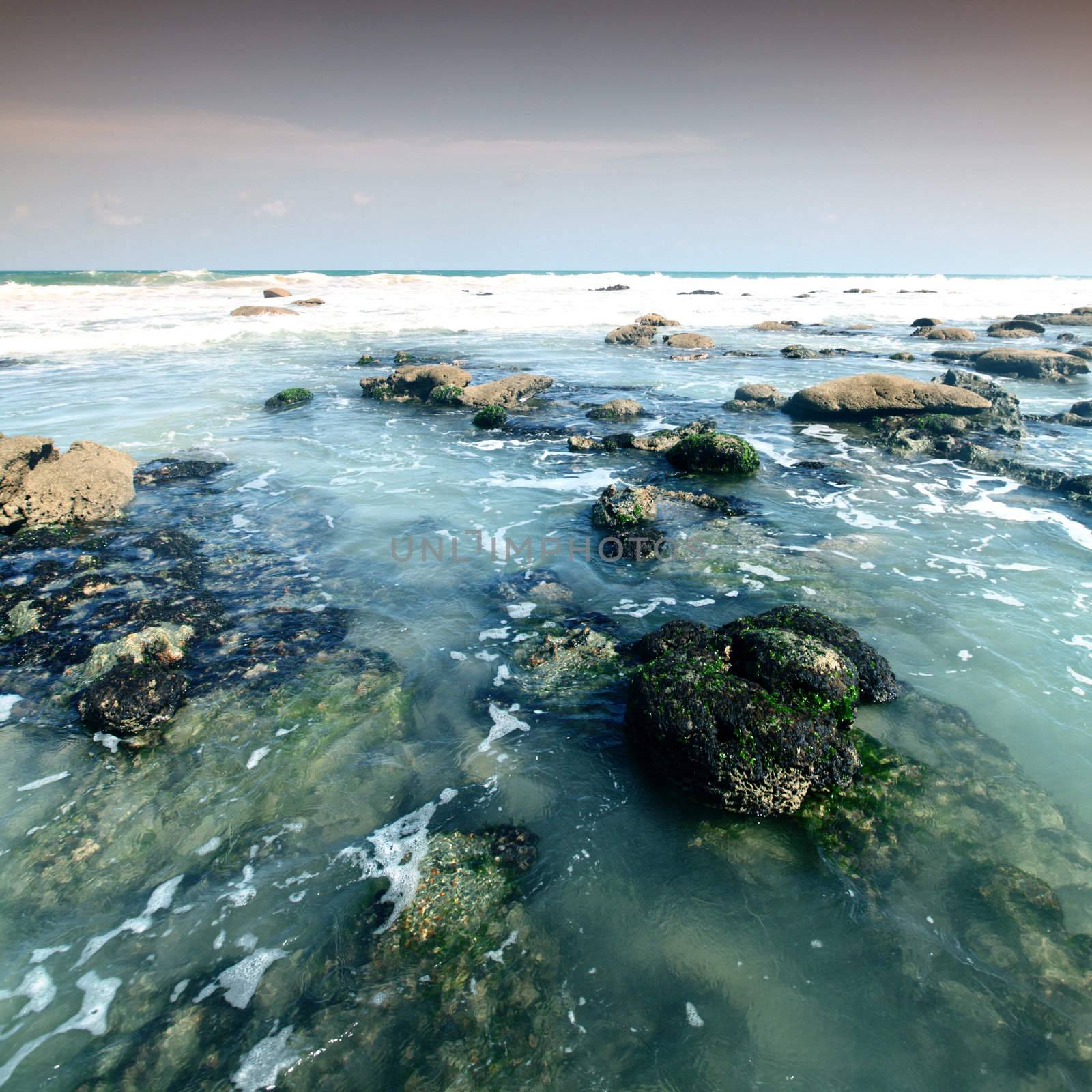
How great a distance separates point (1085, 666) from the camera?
20.7ft

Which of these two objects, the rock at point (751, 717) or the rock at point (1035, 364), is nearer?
the rock at point (751, 717)

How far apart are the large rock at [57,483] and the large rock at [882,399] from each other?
1596 centimetres

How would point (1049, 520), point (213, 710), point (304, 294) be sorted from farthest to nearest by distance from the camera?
point (304, 294), point (1049, 520), point (213, 710)

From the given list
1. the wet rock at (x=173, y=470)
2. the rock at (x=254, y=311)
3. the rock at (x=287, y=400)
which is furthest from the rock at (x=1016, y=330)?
the rock at (x=254, y=311)

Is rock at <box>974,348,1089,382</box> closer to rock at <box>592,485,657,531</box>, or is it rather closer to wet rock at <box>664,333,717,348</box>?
wet rock at <box>664,333,717,348</box>

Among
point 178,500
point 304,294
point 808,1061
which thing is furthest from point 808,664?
point 304,294

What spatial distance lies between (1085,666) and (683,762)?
4.69m

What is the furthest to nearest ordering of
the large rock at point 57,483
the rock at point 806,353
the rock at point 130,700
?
the rock at point 806,353
the large rock at point 57,483
the rock at point 130,700

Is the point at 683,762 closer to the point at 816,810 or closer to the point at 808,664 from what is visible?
the point at 816,810

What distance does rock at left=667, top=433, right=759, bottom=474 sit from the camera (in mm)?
12289

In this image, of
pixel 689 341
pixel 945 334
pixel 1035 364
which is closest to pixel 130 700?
pixel 1035 364

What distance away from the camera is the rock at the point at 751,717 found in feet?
15.2

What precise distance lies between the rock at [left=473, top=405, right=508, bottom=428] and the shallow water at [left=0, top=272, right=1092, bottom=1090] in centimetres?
494

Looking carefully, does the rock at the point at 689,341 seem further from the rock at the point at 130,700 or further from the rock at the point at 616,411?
the rock at the point at 130,700
